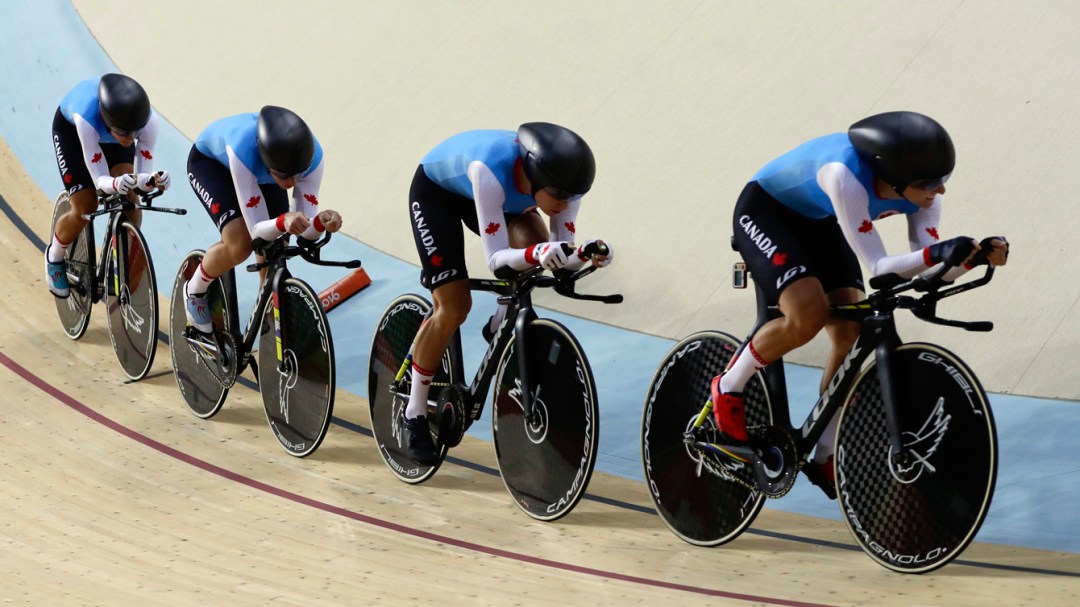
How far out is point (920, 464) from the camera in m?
3.21

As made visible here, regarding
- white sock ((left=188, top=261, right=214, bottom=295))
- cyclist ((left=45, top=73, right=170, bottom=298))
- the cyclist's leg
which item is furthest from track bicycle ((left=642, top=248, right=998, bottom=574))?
cyclist ((left=45, top=73, right=170, bottom=298))

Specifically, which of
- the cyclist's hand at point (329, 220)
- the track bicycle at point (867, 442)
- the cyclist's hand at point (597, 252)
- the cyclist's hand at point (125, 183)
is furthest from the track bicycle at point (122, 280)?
the track bicycle at point (867, 442)

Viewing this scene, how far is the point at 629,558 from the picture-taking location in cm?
372

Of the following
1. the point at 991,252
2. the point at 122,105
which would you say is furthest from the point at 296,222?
the point at 991,252

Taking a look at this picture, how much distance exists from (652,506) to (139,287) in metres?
2.50

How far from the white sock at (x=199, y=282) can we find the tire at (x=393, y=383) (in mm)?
776

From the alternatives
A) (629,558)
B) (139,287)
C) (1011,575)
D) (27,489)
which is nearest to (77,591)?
(27,489)

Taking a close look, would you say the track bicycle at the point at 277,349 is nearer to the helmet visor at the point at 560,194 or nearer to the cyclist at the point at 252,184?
the cyclist at the point at 252,184

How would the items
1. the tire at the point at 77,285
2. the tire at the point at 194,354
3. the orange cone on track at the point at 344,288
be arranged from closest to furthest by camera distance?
the tire at the point at 194,354
the tire at the point at 77,285
the orange cone on track at the point at 344,288

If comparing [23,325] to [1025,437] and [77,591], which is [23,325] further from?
[1025,437]

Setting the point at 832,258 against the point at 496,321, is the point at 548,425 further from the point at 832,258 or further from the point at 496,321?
the point at 832,258

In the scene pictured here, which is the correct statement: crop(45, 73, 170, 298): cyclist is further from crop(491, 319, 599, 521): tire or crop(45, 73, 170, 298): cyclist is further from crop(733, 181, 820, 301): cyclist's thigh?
crop(733, 181, 820, 301): cyclist's thigh

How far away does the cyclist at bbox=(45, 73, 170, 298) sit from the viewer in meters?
5.20

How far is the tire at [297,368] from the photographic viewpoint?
4.55 metres
